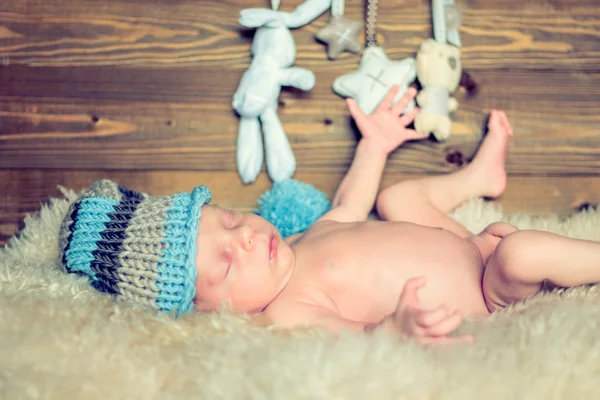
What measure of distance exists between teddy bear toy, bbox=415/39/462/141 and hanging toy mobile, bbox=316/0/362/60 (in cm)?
18

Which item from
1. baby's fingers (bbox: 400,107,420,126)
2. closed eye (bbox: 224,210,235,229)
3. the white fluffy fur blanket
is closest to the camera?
the white fluffy fur blanket

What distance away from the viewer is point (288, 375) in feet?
2.38

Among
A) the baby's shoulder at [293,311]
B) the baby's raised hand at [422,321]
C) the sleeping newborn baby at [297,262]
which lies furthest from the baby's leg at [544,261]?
the baby's shoulder at [293,311]

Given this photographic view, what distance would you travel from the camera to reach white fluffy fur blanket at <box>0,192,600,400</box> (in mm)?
726

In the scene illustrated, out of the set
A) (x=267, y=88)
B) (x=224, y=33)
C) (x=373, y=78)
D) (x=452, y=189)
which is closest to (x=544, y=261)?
(x=452, y=189)

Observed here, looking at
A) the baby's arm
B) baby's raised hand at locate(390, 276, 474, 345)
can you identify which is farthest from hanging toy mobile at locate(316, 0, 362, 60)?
baby's raised hand at locate(390, 276, 474, 345)

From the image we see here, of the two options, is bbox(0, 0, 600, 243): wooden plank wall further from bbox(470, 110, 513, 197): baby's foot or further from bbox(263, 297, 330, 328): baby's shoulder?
bbox(263, 297, 330, 328): baby's shoulder

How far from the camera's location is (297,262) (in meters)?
1.13

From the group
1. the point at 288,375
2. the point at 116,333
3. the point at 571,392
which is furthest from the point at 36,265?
the point at 571,392

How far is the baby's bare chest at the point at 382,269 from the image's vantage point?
1.06 meters

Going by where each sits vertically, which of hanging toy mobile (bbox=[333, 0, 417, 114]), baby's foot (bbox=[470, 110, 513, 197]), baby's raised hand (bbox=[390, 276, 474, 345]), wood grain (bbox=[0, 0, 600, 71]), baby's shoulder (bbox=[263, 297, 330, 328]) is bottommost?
baby's shoulder (bbox=[263, 297, 330, 328])

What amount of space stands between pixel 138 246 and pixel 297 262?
32 centimetres

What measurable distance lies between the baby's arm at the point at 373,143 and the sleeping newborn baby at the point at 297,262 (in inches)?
6.3

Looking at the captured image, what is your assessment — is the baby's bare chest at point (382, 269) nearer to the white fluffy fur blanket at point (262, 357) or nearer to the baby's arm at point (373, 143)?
the white fluffy fur blanket at point (262, 357)
